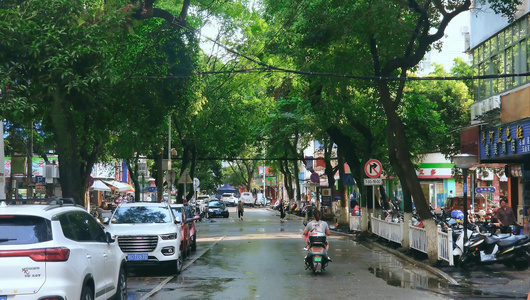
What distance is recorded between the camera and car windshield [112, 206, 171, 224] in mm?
17469

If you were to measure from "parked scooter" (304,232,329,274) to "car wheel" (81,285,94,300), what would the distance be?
26.1 feet

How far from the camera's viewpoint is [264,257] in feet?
68.5

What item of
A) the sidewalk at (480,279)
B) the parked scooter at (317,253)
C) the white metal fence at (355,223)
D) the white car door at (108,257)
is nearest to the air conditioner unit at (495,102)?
the sidewalk at (480,279)

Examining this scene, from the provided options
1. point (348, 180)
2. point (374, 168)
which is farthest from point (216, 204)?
point (374, 168)

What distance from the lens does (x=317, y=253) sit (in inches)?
640

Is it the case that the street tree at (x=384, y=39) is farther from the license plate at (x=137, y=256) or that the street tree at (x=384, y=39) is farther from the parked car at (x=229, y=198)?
the parked car at (x=229, y=198)

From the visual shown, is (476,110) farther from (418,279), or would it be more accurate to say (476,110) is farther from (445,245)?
(418,279)

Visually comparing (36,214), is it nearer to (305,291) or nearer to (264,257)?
(305,291)

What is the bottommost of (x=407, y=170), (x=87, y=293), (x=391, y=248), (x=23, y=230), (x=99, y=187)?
(x=391, y=248)

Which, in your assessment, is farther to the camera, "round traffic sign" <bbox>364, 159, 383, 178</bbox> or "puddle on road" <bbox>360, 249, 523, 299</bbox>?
"round traffic sign" <bbox>364, 159, 383, 178</bbox>

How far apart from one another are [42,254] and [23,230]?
467 mm

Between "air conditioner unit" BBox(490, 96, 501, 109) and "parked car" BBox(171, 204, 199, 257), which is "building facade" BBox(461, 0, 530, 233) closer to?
"air conditioner unit" BBox(490, 96, 501, 109)

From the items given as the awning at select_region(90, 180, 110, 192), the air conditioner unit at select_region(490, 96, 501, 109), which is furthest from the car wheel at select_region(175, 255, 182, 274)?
the awning at select_region(90, 180, 110, 192)

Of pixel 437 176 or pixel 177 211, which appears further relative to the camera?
pixel 437 176
